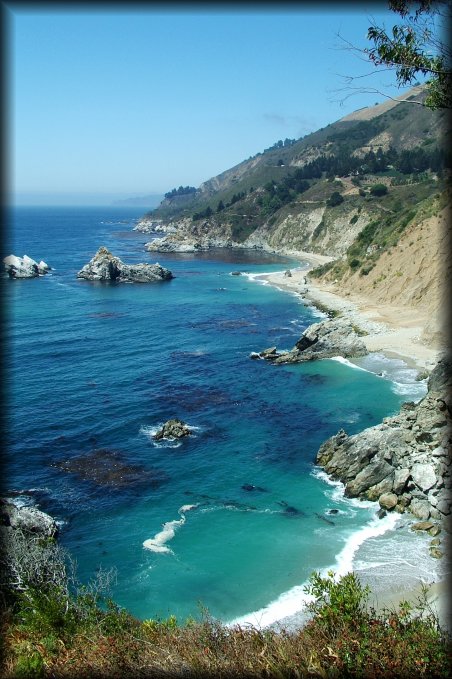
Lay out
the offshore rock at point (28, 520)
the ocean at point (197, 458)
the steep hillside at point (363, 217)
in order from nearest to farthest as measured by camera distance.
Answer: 1. the ocean at point (197, 458)
2. the offshore rock at point (28, 520)
3. the steep hillside at point (363, 217)

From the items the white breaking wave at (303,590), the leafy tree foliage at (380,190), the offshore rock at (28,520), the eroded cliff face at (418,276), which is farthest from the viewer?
the leafy tree foliage at (380,190)

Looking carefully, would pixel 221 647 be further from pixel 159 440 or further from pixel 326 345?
pixel 326 345

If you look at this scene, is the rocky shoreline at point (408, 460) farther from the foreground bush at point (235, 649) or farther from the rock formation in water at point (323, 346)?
the rock formation in water at point (323, 346)

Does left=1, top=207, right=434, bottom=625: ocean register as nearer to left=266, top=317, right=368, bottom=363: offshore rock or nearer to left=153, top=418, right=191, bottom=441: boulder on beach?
left=153, top=418, right=191, bottom=441: boulder on beach

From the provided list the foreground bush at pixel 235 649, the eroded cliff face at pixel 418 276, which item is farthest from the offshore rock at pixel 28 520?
the eroded cliff face at pixel 418 276

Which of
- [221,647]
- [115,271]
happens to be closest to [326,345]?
[221,647]

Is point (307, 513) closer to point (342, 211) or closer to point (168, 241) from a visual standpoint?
point (342, 211)

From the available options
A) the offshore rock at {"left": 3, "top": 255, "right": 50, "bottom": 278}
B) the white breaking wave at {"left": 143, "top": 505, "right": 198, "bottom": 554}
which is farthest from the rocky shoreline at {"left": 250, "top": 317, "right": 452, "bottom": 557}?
the offshore rock at {"left": 3, "top": 255, "right": 50, "bottom": 278}
